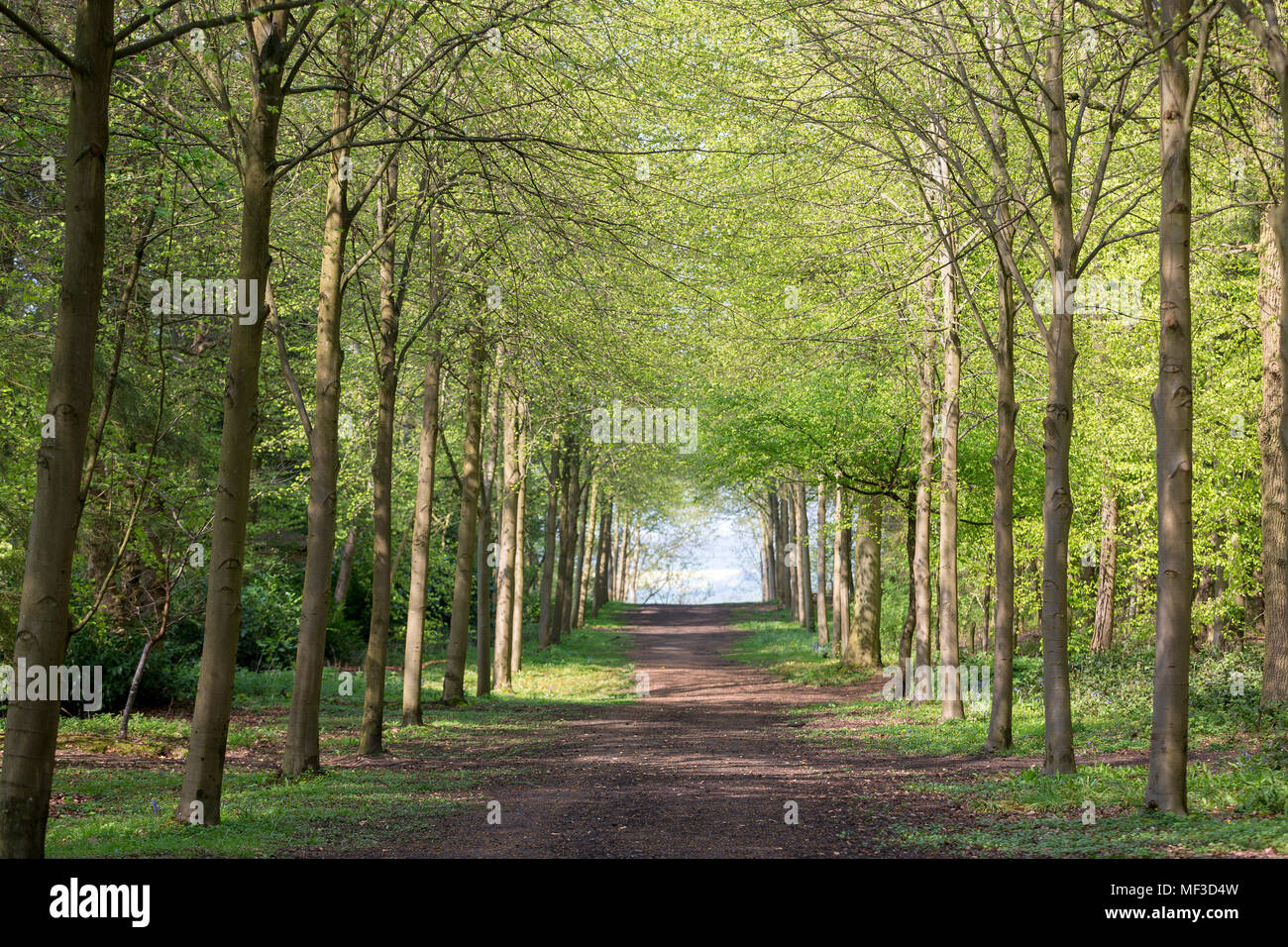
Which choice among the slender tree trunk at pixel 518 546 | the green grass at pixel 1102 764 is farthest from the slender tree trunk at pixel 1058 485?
the slender tree trunk at pixel 518 546

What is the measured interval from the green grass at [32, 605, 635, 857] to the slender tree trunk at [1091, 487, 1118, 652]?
11698mm

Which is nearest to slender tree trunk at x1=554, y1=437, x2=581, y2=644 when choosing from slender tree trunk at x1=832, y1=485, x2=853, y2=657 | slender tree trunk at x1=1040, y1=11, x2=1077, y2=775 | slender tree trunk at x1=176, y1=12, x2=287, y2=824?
slender tree trunk at x1=832, y1=485, x2=853, y2=657

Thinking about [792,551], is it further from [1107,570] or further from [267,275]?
[267,275]

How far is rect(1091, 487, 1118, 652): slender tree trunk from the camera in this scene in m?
23.7

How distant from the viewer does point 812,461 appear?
84.2ft

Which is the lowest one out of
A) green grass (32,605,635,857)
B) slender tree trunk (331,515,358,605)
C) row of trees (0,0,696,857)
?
green grass (32,605,635,857)

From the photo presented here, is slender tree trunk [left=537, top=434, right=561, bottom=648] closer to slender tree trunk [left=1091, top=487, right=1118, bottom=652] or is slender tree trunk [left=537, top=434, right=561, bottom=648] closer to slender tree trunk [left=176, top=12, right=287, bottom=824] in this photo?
slender tree trunk [left=1091, top=487, right=1118, bottom=652]

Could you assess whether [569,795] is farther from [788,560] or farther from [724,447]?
[788,560]

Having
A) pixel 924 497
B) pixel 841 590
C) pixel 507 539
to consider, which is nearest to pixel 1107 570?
pixel 924 497

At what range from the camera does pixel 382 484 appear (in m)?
15.2

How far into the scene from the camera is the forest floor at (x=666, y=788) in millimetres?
8555

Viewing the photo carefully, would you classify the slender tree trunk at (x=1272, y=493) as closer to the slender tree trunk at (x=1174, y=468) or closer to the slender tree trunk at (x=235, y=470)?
the slender tree trunk at (x=1174, y=468)

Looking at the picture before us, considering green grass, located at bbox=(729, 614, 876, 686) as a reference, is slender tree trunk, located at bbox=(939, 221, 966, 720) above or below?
above
